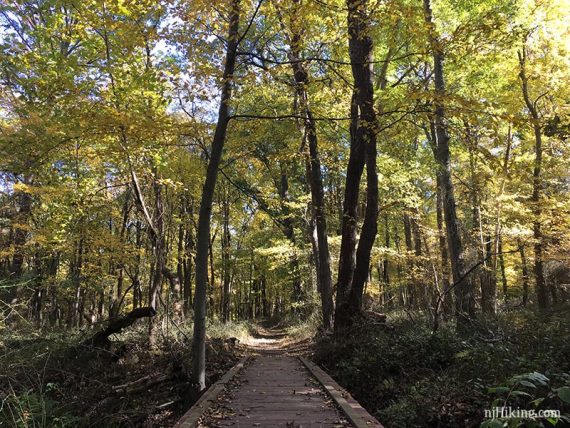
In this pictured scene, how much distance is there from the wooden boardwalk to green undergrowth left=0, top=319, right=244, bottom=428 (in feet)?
3.20

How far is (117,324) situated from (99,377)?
4.28 ft

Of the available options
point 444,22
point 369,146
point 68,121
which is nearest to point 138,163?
point 68,121

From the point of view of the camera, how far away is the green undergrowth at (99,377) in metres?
6.16

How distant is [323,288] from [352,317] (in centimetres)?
318

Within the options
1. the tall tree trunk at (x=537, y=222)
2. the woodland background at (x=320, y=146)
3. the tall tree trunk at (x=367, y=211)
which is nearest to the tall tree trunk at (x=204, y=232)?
the woodland background at (x=320, y=146)

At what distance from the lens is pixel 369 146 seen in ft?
34.2

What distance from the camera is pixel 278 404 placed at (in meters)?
5.74

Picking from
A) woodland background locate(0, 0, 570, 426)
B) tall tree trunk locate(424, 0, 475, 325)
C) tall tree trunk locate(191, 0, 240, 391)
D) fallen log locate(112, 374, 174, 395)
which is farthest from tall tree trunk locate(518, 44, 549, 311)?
fallen log locate(112, 374, 174, 395)

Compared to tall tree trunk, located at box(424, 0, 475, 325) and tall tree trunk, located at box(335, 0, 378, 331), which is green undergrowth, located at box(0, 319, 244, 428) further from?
tall tree trunk, located at box(424, 0, 475, 325)

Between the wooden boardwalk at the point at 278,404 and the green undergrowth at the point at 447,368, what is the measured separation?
61 cm

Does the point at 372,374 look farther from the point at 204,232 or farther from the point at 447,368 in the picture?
the point at 204,232

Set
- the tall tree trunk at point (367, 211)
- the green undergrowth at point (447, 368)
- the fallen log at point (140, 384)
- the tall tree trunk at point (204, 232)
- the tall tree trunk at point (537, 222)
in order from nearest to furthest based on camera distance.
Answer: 1. the green undergrowth at point (447, 368)
2. the tall tree trunk at point (204, 232)
3. the fallen log at point (140, 384)
4. the tall tree trunk at point (367, 211)
5. the tall tree trunk at point (537, 222)

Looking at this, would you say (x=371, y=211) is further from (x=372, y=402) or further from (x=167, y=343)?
(x=167, y=343)

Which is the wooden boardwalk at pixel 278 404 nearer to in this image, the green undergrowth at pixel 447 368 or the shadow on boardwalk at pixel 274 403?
the shadow on boardwalk at pixel 274 403
